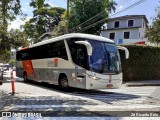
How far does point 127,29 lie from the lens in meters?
47.3

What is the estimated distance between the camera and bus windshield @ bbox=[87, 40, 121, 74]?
47.4 feet

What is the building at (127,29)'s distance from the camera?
152ft

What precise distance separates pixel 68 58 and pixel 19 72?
11700mm

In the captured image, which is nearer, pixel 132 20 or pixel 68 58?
pixel 68 58

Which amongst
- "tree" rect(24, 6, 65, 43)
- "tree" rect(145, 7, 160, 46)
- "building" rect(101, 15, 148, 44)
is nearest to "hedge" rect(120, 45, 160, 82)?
"tree" rect(145, 7, 160, 46)

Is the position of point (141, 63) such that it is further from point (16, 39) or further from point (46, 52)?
point (16, 39)

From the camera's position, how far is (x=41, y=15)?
6631 centimetres

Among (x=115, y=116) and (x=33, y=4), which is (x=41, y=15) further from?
(x=115, y=116)

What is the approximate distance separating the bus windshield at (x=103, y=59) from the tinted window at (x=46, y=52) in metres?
2.35

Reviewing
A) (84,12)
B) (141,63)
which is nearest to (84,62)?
(141,63)

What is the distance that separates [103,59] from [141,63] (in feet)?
36.8

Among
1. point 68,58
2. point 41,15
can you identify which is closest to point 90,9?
point 41,15

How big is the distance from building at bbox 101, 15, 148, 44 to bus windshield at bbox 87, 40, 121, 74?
2977 cm

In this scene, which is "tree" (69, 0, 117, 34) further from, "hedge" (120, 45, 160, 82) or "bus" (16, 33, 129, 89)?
"bus" (16, 33, 129, 89)
